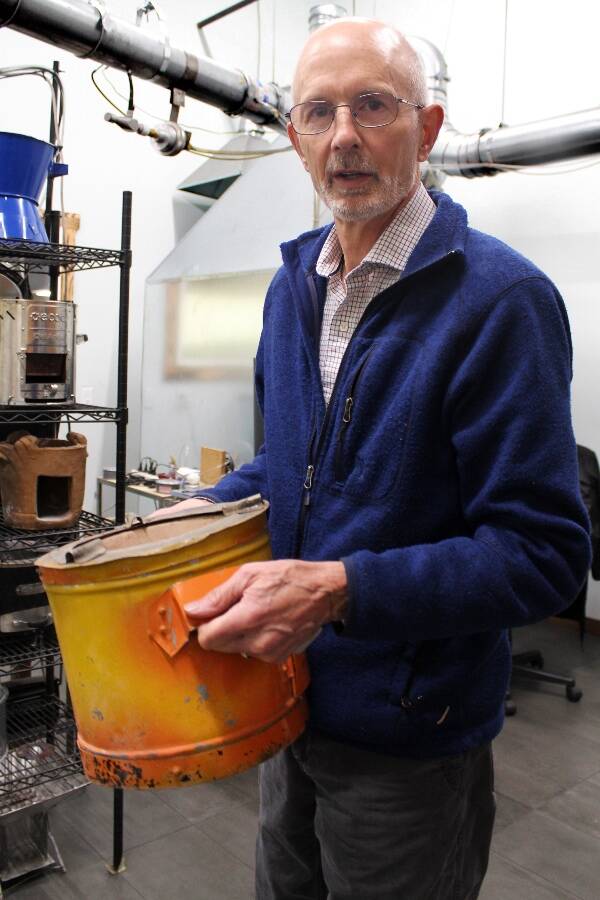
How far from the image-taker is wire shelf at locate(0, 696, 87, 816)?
1.91 m

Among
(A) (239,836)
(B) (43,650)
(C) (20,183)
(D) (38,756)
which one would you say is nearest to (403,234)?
(C) (20,183)

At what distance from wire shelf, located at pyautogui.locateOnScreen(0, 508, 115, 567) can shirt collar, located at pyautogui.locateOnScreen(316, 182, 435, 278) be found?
1180mm

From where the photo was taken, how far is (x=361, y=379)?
101 cm

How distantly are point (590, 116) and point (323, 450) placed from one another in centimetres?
272

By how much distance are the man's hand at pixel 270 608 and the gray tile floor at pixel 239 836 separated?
4.65 feet

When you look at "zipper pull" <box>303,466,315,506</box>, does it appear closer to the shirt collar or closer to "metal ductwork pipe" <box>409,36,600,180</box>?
the shirt collar

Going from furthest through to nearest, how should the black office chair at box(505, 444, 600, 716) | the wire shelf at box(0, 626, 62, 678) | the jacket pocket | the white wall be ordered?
the white wall < the black office chair at box(505, 444, 600, 716) < the wire shelf at box(0, 626, 62, 678) < the jacket pocket

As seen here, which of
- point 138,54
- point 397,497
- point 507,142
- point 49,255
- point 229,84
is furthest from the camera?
point 507,142

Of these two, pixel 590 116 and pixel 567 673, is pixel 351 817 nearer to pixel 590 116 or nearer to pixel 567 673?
pixel 567 673

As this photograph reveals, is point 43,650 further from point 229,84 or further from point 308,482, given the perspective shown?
point 229,84

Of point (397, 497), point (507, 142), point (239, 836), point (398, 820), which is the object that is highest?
point (507, 142)

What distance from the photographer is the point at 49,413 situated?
1.93 meters

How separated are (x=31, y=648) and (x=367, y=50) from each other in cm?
167

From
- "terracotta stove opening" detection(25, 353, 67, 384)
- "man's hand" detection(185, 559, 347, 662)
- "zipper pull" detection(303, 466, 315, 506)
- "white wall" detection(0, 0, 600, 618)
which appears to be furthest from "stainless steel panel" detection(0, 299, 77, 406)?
"white wall" detection(0, 0, 600, 618)
